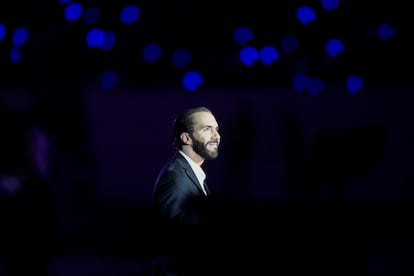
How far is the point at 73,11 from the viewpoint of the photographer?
19.7 feet

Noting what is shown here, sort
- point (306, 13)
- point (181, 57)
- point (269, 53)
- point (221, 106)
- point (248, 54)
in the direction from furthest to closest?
1. point (221, 106)
2. point (181, 57)
3. point (269, 53)
4. point (248, 54)
5. point (306, 13)

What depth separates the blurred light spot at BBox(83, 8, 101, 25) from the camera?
640cm

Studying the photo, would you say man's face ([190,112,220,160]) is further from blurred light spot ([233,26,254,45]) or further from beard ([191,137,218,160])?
blurred light spot ([233,26,254,45])

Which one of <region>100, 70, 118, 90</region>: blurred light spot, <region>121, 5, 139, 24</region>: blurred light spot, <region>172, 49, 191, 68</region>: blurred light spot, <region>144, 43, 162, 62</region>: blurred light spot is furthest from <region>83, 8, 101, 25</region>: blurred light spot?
<region>172, 49, 191, 68</region>: blurred light spot

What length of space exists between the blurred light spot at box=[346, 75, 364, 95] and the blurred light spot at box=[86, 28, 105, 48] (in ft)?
13.9

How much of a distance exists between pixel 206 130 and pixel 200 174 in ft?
0.64

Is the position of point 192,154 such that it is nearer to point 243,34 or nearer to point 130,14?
point 130,14

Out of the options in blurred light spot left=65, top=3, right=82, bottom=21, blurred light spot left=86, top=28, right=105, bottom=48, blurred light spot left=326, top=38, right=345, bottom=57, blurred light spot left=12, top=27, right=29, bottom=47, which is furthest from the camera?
blurred light spot left=326, top=38, right=345, bottom=57

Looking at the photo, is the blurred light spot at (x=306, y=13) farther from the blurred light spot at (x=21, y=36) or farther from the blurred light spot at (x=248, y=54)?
the blurred light spot at (x=21, y=36)

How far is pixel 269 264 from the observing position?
6.70ft

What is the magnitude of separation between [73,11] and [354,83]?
4646 mm

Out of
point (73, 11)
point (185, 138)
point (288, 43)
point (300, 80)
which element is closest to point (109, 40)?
point (73, 11)

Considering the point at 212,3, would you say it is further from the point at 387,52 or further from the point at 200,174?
A: the point at 200,174

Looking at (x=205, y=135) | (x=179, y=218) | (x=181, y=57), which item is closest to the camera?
(x=179, y=218)
